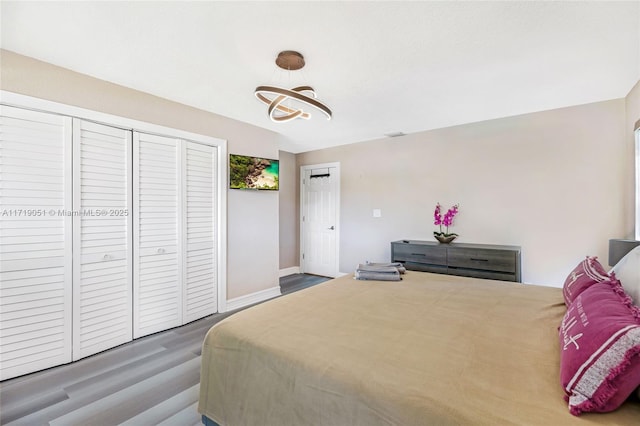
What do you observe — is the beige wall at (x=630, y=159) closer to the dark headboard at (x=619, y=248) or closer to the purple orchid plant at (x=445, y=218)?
the dark headboard at (x=619, y=248)

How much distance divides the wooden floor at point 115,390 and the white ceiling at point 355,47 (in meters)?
2.48

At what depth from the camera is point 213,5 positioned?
5.43 ft

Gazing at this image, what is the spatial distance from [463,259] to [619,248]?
4.51ft

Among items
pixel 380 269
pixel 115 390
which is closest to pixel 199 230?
Answer: pixel 115 390

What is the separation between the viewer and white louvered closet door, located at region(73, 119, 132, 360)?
2.45m

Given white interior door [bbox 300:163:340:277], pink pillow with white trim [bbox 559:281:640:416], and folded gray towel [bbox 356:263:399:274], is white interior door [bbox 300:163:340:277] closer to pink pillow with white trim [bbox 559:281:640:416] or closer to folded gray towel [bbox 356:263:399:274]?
folded gray towel [bbox 356:263:399:274]

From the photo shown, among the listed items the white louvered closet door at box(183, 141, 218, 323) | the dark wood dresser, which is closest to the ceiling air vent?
the dark wood dresser

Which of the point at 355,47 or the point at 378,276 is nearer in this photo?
the point at 355,47

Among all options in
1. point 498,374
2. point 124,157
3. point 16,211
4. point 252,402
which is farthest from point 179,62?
point 498,374

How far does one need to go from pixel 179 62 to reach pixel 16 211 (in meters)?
1.69

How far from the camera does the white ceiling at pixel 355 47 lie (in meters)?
1.70

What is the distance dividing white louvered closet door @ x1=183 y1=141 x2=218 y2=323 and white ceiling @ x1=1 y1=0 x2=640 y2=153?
2.17ft

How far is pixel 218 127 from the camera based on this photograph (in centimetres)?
351

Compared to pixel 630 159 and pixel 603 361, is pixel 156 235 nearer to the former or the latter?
pixel 603 361
